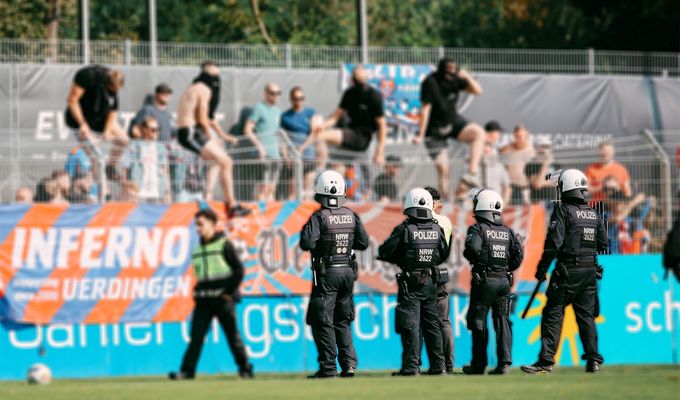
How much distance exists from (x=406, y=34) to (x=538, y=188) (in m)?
33.3

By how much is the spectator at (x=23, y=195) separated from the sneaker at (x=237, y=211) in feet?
8.72

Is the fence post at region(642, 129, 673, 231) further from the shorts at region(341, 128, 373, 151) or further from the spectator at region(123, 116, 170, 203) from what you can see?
the spectator at region(123, 116, 170, 203)

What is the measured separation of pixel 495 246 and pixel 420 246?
2.60 feet

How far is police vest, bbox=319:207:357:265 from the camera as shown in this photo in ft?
52.2

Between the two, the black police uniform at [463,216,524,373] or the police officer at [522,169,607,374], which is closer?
the police officer at [522,169,607,374]

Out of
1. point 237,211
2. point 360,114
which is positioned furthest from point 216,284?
point 360,114

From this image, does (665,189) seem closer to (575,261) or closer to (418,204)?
(575,261)

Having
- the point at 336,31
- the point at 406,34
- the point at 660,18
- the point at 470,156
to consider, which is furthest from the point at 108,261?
the point at 406,34

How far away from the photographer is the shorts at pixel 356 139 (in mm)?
23328

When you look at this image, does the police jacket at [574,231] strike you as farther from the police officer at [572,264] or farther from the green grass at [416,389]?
the green grass at [416,389]

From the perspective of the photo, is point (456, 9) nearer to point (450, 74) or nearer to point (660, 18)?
point (660, 18)

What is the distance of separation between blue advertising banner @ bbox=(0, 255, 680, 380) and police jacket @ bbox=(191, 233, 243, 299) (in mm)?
1796

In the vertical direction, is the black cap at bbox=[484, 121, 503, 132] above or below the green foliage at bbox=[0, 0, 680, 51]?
below

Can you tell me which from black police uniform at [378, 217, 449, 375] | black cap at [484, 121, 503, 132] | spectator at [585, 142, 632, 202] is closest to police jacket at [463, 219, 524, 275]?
black police uniform at [378, 217, 449, 375]
